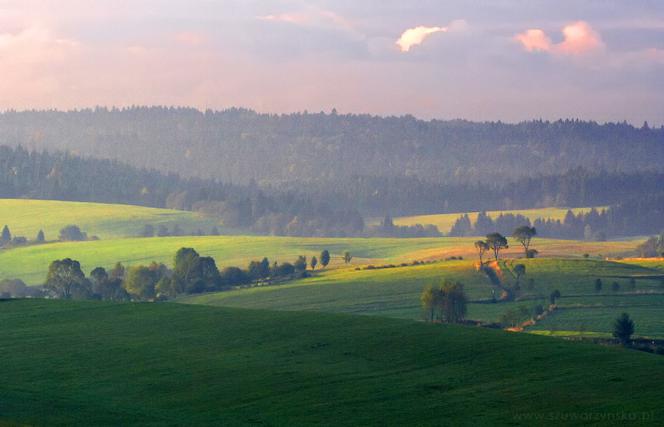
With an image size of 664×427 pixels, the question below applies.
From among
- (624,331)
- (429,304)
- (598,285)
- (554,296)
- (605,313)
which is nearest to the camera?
(624,331)

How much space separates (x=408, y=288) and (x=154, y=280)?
109 ft

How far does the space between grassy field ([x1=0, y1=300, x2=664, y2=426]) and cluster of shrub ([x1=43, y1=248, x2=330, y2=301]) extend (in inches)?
2191

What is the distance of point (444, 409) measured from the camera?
55219mm

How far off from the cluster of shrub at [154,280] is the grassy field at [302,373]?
55.6 metres

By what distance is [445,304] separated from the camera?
11519 cm

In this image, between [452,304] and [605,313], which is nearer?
[605,313]

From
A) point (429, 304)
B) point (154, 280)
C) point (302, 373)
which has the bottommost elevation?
point (302, 373)

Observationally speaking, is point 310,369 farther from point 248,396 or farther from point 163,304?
point 163,304

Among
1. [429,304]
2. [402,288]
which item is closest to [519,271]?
[402,288]

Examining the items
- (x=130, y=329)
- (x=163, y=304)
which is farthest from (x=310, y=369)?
(x=163, y=304)

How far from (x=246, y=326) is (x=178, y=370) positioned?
15684 millimetres

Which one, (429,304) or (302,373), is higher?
(429,304)

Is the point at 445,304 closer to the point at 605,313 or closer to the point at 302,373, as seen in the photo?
the point at 605,313

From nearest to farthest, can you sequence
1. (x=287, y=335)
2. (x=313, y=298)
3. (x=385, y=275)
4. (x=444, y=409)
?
1. (x=444, y=409)
2. (x=287, y=335)
3. (x=313, y=298)
4. (x=385, y=275)
